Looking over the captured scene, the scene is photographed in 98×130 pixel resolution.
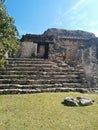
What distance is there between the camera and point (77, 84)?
15.2 m

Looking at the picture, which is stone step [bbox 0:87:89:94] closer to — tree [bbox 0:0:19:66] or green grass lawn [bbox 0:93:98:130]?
green grass lawn [bbox 0:93:98:130]

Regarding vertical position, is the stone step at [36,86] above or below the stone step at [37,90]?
above

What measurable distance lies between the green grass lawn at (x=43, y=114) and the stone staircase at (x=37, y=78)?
66.2 inches

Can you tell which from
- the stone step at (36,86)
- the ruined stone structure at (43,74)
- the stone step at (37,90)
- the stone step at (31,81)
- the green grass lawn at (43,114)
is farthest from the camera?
the stone step at (31,81)

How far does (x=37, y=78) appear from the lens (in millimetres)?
15617

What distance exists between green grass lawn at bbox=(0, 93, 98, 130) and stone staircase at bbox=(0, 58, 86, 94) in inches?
66.2

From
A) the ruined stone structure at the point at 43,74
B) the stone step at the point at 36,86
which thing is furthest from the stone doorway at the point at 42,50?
the stone step at the point at 36,86

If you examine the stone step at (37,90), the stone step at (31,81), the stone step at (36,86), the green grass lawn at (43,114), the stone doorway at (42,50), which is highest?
the stone doorway at (42,50)

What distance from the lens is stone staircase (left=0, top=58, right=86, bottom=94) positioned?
47.0 ft

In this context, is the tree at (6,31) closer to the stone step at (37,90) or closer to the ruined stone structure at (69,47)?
the stone step at (37,90)

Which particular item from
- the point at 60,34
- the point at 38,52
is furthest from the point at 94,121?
the point at 60,34

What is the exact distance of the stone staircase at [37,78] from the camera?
14312 mm

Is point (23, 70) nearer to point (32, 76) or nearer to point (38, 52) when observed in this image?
point (32, 76)

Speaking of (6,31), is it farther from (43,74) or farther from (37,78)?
(43,74)
